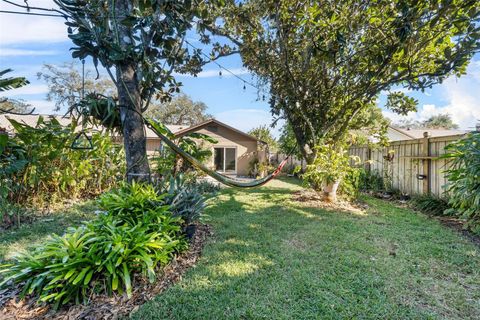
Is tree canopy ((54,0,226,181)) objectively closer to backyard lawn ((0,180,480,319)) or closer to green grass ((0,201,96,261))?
backyard lawn ((0,180,480,319))

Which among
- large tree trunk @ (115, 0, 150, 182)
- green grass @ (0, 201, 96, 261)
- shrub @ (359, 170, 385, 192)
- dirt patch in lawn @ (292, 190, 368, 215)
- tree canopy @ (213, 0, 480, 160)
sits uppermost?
tree canopy @ (213, 0, 480, 160)

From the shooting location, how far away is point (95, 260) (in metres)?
2.17

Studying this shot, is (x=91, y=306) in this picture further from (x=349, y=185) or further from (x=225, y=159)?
(x=225, y=159)

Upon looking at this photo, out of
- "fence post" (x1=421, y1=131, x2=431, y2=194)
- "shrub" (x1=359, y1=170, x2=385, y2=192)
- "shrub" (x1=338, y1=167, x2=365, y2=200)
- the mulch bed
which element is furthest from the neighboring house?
the mulch bed

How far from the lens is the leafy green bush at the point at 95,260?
6.77 feet

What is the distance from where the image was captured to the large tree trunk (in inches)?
114

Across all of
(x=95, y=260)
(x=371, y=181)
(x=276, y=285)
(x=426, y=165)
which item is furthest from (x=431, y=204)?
(x=95, y=260)

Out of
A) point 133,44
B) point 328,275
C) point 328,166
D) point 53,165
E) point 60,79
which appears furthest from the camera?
point 60,79

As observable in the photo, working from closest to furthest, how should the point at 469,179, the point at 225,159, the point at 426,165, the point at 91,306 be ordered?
the point at 91,306
the point at 469,179
the point at 426,165
the point at 225,159

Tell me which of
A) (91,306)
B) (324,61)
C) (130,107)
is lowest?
(91,306)

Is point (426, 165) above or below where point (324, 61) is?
below

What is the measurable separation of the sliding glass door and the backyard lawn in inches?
394

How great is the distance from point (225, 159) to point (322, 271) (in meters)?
12.1

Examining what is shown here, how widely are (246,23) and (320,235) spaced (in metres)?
4.72
